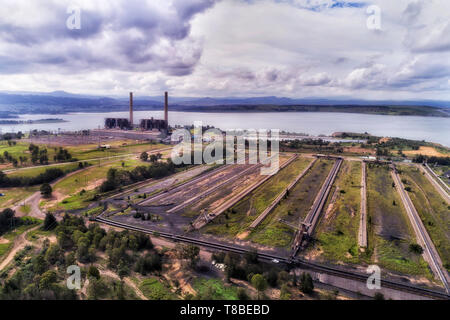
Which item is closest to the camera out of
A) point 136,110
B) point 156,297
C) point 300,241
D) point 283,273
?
point 156,297

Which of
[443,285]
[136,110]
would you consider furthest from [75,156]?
[136,110]

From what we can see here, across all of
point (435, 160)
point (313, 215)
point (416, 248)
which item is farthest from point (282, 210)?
point (435, 160)

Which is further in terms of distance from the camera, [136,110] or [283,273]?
[136,110]

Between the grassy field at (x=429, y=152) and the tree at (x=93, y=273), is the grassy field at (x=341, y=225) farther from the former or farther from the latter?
the grassy field at (x=429, y=152)

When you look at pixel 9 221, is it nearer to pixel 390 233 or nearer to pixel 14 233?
pixel 14 233

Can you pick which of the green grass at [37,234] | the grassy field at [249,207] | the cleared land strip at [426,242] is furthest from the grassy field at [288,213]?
the green grass at [37,234]

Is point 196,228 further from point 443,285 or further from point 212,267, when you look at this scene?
point 443,285
